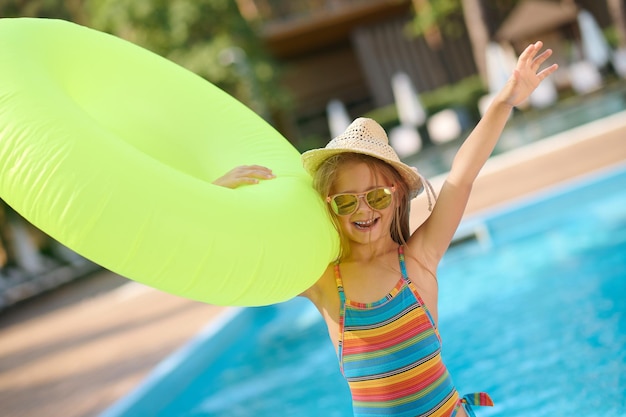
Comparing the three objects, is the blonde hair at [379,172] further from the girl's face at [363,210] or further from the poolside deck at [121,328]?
the poolside deck at [121,328]

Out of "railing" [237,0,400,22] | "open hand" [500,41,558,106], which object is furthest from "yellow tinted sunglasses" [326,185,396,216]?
"railing" [237,0,400,22]

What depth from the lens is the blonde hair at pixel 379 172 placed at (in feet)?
6.63

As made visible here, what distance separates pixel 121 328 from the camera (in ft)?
26.3

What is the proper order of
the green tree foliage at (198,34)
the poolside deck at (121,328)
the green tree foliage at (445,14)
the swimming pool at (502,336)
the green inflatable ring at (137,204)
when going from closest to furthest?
1. the green inflatable ring at (137,204)
2. the swimming pool at (502,336)
3. the poolside deck at (121,328)
4. the green tree foliage at (198,34)
5. the green tree foliage at (445,14)

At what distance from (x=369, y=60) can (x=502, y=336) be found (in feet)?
67.8

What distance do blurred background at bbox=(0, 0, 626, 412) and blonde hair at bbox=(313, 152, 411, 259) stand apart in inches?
362

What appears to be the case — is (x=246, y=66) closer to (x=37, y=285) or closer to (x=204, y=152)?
(x=37, y=285)

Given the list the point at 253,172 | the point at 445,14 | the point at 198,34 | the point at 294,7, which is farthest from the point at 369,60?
the point at 253,172

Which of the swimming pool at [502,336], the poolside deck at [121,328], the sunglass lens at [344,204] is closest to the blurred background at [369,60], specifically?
the poolside deck at [121,328]

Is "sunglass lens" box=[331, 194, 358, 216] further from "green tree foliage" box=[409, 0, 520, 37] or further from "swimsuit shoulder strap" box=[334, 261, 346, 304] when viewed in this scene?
"green tree foliage" box=[409, 0, 520, 37]

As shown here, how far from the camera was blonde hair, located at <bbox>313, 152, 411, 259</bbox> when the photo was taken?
Answer: 2.02 m

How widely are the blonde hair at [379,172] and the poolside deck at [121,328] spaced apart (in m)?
3.47

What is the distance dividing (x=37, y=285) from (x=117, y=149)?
48.1 ft

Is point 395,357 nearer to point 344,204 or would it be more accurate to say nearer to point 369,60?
point 344,204
